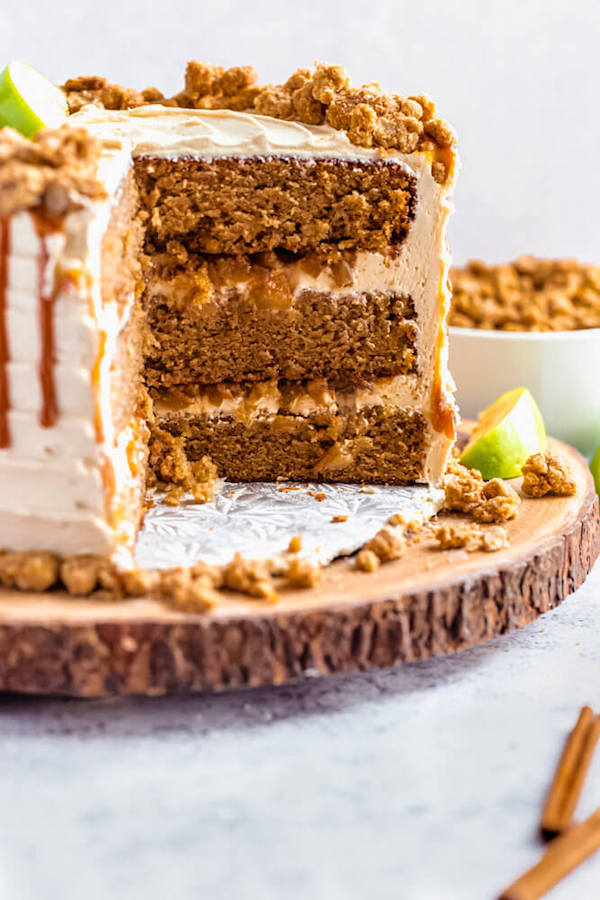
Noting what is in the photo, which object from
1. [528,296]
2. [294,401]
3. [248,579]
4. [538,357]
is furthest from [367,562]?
[528,296]

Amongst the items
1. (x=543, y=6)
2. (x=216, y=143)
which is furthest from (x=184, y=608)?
(x=543, y=6)

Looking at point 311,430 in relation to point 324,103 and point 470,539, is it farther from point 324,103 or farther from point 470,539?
point 324,103

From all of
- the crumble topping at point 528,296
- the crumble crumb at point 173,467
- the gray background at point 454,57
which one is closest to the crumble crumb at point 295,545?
the crumble crumb at point 173,467

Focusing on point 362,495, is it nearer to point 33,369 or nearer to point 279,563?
point 279,563

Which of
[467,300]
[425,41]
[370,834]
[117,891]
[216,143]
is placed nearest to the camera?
[117,891]

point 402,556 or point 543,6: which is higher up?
point 543,6

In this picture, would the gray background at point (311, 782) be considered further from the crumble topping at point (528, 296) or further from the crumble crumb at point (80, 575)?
the crumble topping at point (528, 296)

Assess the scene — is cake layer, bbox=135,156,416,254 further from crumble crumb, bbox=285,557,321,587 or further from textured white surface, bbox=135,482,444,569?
crumble crumb, bbox=285,557,321,587

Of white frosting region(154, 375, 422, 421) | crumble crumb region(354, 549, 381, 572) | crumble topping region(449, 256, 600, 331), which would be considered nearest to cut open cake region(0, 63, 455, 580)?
white frosting region(154, 375, 422, 421)
